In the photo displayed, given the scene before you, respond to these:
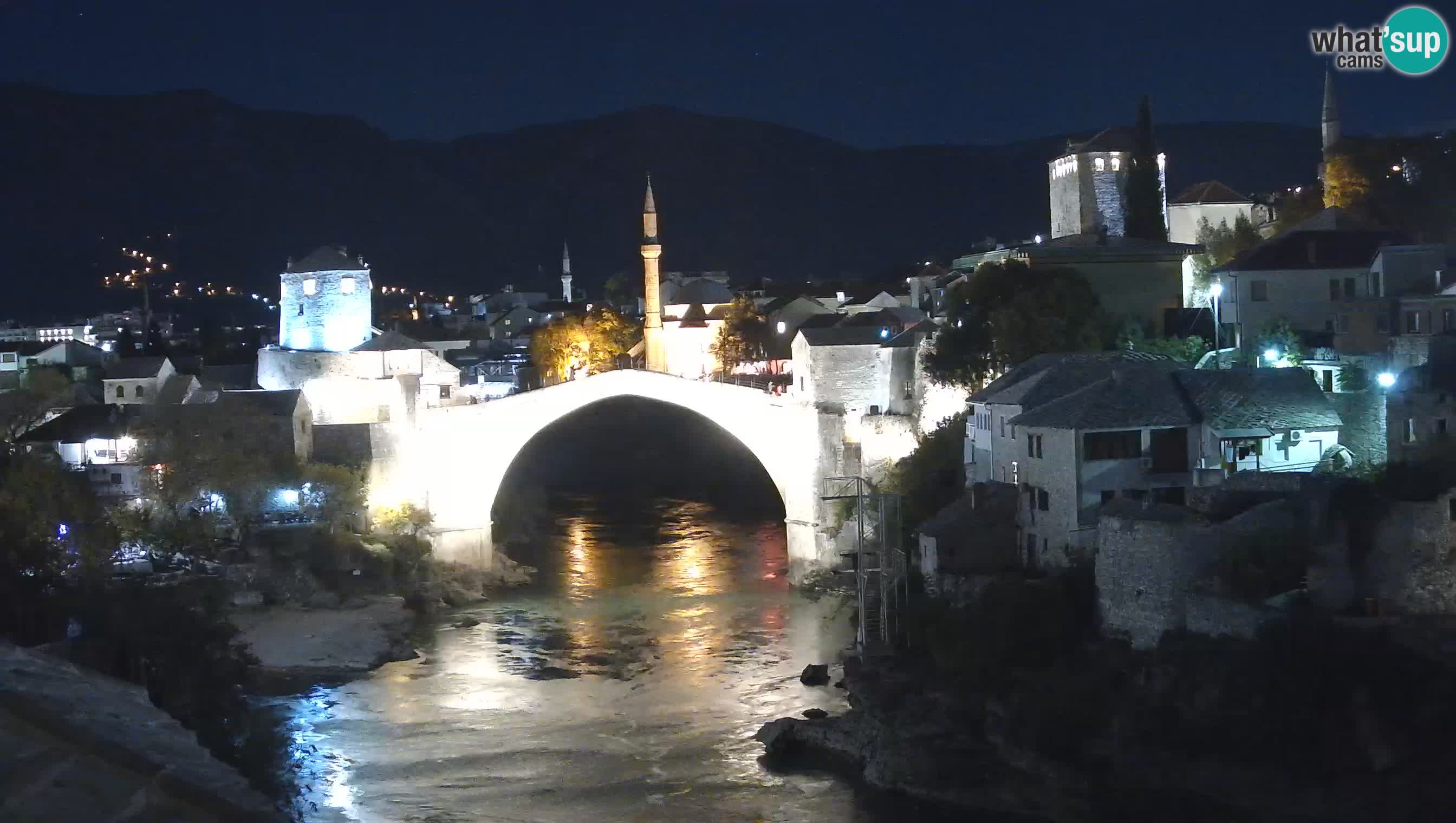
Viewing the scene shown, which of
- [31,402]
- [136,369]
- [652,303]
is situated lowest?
[31,402]

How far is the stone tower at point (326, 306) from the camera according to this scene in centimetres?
2652

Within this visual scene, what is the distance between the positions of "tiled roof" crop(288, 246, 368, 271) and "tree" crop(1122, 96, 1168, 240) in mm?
11792

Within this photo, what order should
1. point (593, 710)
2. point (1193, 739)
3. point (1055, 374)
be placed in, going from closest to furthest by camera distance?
point (1193, 739) → point (593, 710) → point (1055, 374)

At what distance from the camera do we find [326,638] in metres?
19.3

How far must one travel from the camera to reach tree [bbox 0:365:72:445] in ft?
79.4

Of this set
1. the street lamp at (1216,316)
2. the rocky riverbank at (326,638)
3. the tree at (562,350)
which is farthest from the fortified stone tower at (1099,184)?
the tree at (562,350)

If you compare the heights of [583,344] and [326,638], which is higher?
[583,344]

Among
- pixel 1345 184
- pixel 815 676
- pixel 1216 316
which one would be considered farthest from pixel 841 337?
pixel 1345 184

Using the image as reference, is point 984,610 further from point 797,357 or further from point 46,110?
point 46,110

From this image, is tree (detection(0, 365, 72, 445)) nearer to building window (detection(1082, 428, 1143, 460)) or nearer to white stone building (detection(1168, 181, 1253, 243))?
building window (detection(1082, 428, 1143, 460))

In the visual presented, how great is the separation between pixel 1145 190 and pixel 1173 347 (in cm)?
484

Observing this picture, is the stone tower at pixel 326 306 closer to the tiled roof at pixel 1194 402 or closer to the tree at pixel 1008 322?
the tree at pixel 1008 322

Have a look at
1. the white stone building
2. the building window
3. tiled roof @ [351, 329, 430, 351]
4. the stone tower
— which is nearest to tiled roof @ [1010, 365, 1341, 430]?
the building window

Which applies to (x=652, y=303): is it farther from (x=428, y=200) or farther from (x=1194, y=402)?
(x=428, y=200)
